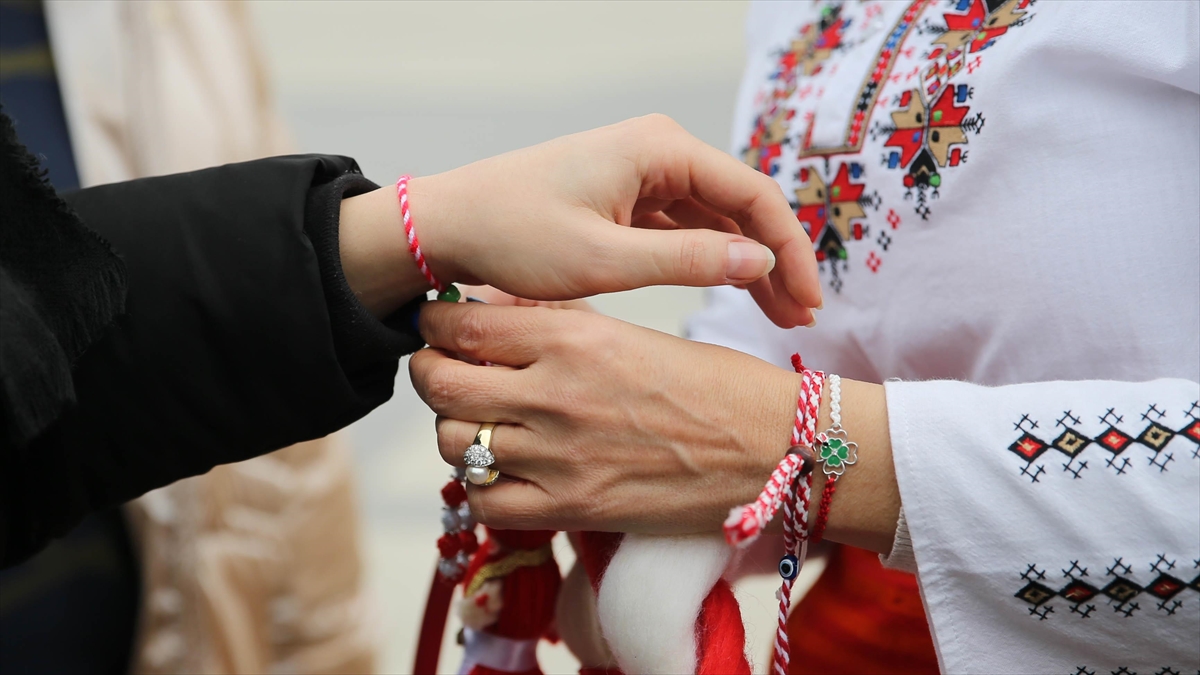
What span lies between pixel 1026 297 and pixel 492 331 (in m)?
0.44

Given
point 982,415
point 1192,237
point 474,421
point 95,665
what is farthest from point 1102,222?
point 95,665

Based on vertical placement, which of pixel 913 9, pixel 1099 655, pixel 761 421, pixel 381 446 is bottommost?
pixel 381 446

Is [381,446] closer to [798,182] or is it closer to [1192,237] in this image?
[798,182]

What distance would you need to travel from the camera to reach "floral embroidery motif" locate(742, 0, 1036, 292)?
2.43 ft

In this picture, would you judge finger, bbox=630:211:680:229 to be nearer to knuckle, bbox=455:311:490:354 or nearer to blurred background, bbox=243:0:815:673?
knuckle, bbox=455:311:490:354

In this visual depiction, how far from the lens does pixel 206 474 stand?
3.23 feet

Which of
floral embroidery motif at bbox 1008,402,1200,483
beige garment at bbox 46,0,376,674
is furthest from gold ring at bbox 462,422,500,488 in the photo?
beige garment at bbox 46,0,376,674

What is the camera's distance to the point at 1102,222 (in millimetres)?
656

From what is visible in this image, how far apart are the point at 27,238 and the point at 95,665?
2.09ft

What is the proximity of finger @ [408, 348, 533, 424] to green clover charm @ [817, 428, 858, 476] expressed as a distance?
0.22 meters

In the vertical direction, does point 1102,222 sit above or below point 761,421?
above

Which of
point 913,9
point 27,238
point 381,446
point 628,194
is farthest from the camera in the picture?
point 381,446

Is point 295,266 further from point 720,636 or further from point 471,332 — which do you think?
point 720,636

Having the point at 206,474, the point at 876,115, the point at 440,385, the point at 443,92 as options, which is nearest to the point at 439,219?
the point at 440,385
